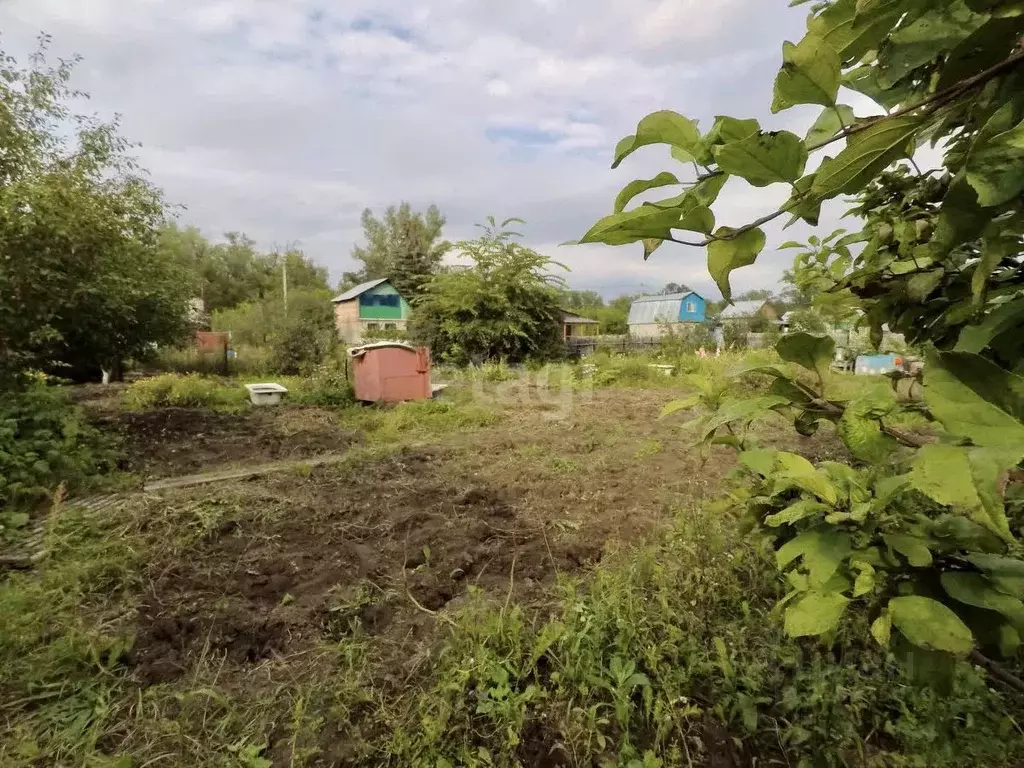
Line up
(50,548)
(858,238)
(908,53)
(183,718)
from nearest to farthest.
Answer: (908,53), (858,238), (183,718), (50,548)

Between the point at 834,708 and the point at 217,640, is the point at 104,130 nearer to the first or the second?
the point at 217,640

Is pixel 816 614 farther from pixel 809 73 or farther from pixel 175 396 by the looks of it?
pixel 175 396

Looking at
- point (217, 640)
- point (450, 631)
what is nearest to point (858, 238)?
point (450, 631)

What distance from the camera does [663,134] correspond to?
0.50 metres

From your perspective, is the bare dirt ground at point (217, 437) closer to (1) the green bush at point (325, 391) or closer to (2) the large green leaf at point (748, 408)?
(1) the green bush at point (325, 391)

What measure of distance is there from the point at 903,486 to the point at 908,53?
1.40ft

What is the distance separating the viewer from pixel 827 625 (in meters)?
0.53

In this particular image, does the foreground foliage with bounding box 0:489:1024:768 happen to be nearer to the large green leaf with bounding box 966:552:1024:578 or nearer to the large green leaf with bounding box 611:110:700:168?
the large green leaf with bounding box 966:552:1024:578

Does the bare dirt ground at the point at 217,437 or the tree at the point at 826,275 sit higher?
the tree at the point at 826,275

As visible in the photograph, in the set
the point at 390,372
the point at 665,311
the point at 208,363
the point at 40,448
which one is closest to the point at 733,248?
the point at 40,448

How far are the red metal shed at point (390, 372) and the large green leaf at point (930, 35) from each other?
8566 millimetres

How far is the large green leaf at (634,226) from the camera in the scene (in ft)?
Answer: 1.49

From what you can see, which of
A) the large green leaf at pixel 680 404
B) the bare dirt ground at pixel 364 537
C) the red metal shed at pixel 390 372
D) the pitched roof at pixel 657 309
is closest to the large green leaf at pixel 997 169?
the large green leaf at pixel 680 404

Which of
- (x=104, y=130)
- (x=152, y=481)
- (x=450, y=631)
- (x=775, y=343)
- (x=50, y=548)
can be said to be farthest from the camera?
(x=104, y=130)
